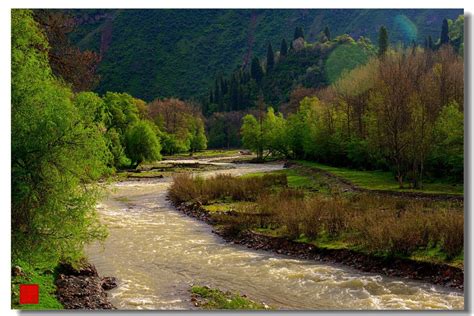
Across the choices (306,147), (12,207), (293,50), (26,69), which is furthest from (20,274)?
(293,50)

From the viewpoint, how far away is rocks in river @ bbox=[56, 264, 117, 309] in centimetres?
1101

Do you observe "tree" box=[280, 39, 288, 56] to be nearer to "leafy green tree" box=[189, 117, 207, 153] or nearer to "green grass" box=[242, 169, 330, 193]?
"leafy green tree" box=[189, 117, 207, 153]

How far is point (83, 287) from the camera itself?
1224 cm

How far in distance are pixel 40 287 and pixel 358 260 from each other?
9088 mm

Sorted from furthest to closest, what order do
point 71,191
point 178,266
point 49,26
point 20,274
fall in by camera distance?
point 178,266
point 49,26
point 20,274
point 71,191

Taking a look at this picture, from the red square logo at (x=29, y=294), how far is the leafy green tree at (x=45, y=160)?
0.57 metres

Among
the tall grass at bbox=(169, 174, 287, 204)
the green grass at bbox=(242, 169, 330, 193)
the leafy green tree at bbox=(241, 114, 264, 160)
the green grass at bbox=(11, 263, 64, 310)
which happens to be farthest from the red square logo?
the leafy green tree at bbox=(241, 114, 264, 160)

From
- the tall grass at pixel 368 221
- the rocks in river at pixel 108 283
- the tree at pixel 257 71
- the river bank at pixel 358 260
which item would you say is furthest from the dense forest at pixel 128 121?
the tree at pixel 257 71

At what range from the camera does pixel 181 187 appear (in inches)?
1162

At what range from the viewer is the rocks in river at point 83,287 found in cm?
1101

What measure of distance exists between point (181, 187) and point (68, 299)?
18.4 meters

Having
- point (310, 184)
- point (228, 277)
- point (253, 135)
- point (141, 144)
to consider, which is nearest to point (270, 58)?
point (253, 135)
